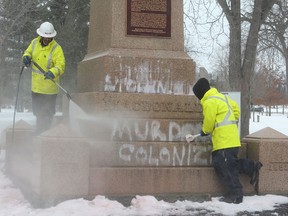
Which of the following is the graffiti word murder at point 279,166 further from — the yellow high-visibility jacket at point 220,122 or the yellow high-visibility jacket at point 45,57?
the yellow high-visibility jacket at point 45,57

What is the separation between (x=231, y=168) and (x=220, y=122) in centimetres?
64

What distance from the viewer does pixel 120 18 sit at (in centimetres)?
734

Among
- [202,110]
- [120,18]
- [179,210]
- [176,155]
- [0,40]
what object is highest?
[0,40]

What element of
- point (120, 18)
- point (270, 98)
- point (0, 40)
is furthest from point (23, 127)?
point (270, 98)

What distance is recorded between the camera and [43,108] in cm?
799

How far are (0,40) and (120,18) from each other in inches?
463

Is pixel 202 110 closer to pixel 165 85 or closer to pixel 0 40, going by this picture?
pixel 165 85

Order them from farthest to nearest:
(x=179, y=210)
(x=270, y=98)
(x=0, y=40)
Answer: (x=270, y=98) < (x=0, y=40) < (x=179, y=210)

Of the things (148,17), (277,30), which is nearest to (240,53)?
(277,30)

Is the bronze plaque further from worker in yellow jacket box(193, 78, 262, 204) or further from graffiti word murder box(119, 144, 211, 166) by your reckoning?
graffiti word murder box(119, 144, 211, 166)

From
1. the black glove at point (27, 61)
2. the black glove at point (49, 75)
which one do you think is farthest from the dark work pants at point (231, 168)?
the black glove at point (27, 61)

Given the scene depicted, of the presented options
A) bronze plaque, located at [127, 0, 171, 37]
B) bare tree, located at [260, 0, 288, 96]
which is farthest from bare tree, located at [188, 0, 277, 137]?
bronze plaque, located at [127, 0, 171, 37]

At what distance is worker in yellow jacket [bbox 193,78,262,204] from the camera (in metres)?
6.39

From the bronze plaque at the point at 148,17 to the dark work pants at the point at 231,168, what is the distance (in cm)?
220
